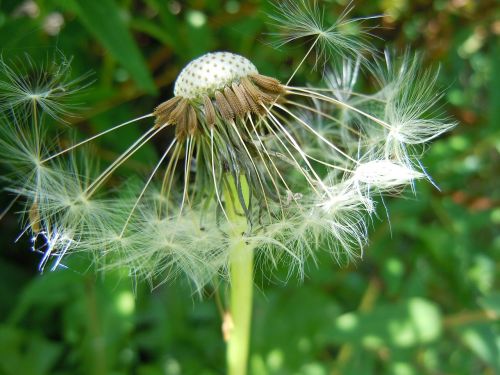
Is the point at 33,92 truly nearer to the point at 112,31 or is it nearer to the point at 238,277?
the point at 112,31

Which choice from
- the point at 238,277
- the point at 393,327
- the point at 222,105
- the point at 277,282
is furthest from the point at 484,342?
the point at 222,105

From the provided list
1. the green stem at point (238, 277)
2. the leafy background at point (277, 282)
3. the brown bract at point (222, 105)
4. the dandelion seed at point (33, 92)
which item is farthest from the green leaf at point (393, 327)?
the dandelion seed at point (33, 92)

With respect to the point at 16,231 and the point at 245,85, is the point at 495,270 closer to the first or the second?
the point at 245,85

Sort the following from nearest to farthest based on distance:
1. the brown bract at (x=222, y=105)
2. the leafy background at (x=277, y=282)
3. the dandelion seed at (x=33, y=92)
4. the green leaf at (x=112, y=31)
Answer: the brown bract at (x=222, y=105) → the dandelion seed at (x=33, y=92) → the green leaf at (x=112, y=31) → the leafy background at (x=277, y=282)

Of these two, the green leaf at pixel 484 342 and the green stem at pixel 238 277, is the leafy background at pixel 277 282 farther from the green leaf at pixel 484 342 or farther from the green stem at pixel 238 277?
the green stem at pixel 238 277

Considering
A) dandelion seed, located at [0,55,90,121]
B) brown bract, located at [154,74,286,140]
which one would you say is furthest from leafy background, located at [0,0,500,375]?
brown bract, located at [154,74,286,140]

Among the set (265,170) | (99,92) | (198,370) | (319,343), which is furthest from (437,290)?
(99,92)

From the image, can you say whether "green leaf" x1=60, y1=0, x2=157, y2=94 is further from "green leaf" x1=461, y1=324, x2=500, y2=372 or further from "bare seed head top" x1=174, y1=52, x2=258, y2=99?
"green leaf" x1=461, y1=324, x2=500, y2=372
